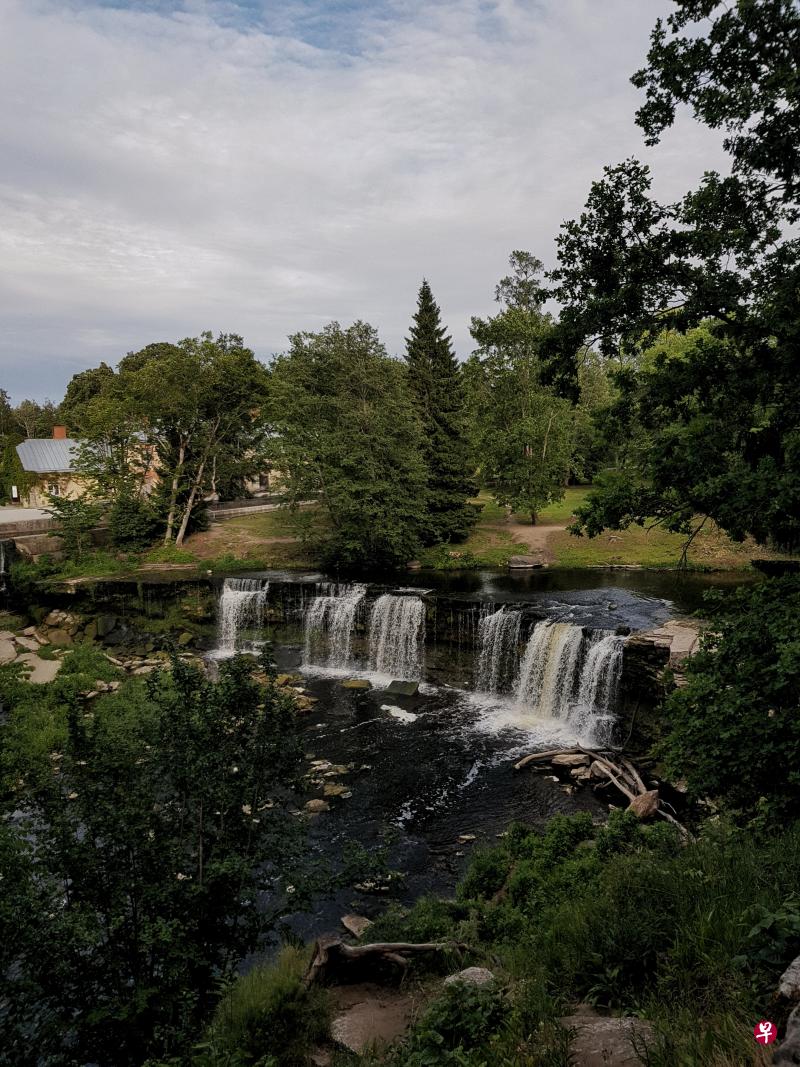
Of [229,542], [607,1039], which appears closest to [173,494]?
[229,542]

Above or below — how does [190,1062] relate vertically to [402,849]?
above

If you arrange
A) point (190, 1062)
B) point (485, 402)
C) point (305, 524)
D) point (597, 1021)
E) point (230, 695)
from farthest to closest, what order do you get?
1. point (485, 402)
2. point (305, 524)
3. point (230, 695)
4. point (190, 1062)
5. point (597, 1021)

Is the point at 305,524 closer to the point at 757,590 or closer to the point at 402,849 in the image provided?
the point at 402,849

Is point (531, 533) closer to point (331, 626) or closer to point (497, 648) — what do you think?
point (331, 626)

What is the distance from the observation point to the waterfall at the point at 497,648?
18.5 meters

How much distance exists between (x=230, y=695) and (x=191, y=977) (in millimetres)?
2734

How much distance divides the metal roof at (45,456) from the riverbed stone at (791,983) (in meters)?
50.7

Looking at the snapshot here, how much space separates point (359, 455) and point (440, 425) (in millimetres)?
6710

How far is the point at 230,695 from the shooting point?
6.88 m

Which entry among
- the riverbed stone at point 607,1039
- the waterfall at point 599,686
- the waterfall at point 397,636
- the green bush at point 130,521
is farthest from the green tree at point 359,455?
the riverbed stone at point 607,1039

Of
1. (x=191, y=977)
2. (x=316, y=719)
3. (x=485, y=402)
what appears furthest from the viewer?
(x=485, y=402)

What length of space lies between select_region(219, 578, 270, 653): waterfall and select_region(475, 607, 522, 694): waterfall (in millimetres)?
9292

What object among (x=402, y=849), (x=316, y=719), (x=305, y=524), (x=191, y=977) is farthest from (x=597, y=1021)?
(x=305, y=524)

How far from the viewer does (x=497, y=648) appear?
18.9 m
